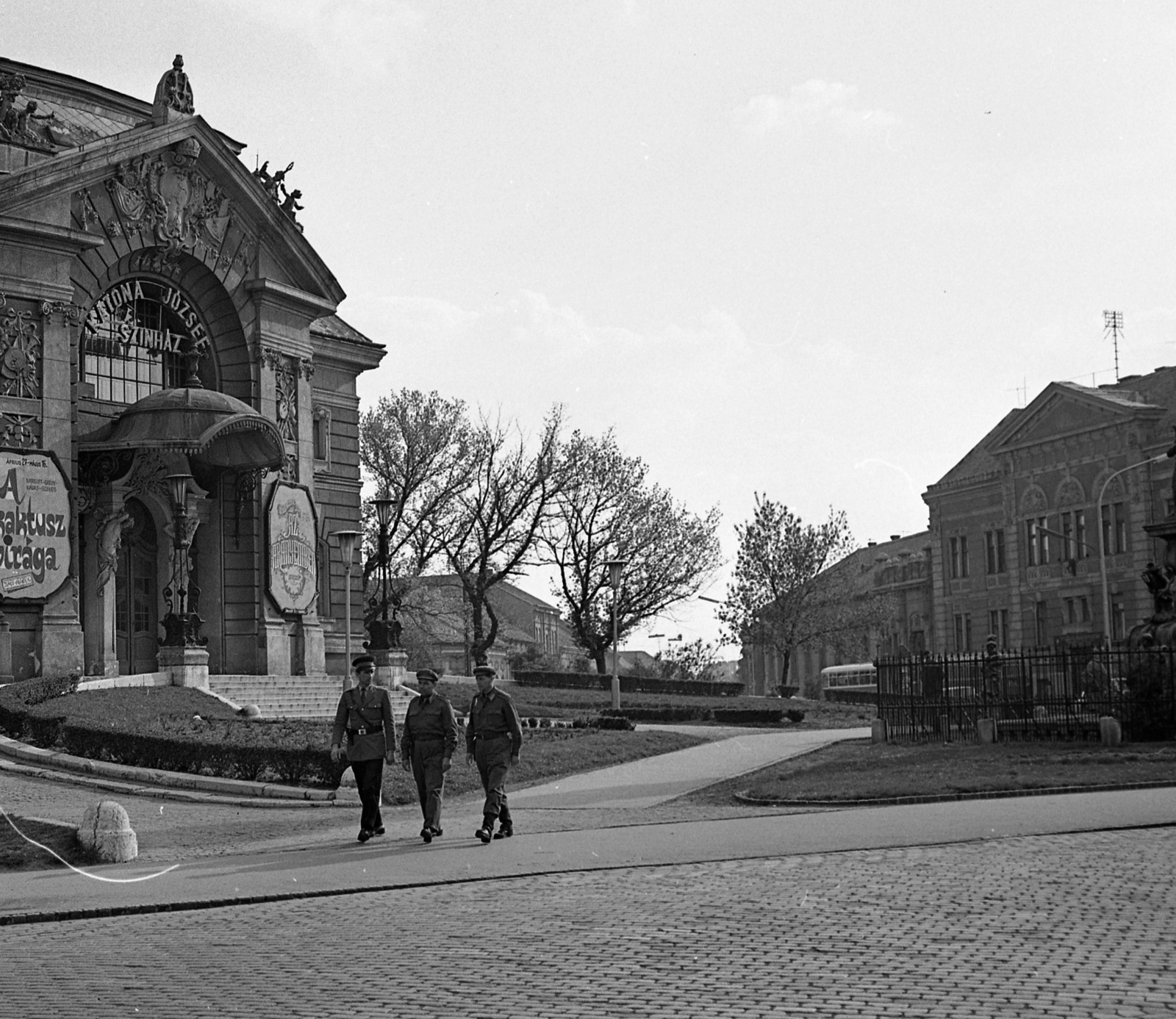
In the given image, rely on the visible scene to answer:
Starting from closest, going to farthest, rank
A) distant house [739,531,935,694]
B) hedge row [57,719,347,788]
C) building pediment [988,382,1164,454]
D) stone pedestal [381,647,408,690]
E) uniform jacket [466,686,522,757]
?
uniform jacket [466,686,522,757] < hedge row [57,719,347,788] < stone pedestal [381,647,408,690] < building pediment [988,382,1164,454] < distant house [739,531,935,694]

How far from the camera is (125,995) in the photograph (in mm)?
8891

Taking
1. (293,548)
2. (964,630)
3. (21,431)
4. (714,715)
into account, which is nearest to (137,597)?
(293,548)

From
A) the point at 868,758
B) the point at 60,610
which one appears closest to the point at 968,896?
the point at 868,758

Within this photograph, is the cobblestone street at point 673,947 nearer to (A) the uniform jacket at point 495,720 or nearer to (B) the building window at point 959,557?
(A) the uniform jacket at point 495,720

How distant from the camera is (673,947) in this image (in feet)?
32.1

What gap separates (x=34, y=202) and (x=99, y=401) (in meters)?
4.79

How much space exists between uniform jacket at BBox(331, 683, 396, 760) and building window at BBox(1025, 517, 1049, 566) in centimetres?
5660

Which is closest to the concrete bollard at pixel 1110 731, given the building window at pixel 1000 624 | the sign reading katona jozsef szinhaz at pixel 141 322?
the sign reading katona jozsef szinhaz at pixel 141 322

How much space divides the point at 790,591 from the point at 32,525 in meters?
44.3

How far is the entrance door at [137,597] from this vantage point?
38.1 m

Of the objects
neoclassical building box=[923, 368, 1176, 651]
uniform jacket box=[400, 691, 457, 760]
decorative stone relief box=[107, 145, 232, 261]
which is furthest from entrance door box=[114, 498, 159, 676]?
neoclassical building box=[923, 368, 1176, 651]

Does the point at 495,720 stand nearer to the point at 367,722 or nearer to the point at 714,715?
the point at 367,722

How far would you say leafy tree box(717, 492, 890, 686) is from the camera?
237ft

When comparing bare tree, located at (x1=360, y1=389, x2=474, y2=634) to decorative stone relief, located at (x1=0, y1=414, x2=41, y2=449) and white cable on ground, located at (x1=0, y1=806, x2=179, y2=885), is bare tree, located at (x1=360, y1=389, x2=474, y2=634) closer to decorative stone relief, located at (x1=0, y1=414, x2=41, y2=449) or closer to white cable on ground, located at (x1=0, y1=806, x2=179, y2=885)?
decorative stone relief, located at (x1=0, y1=414, x2=41, y2=449)
